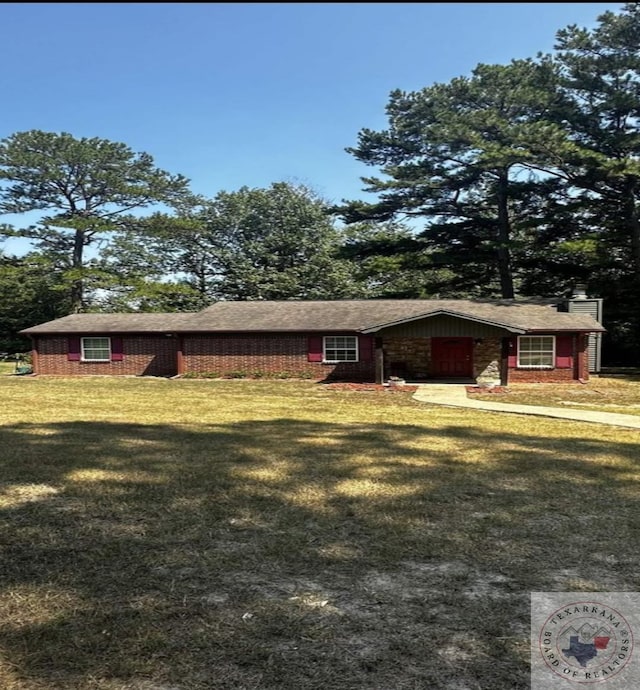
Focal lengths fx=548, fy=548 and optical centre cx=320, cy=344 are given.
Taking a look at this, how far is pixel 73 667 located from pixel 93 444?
6240 millimetres

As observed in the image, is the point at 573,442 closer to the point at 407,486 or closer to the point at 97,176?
the point at 407,486

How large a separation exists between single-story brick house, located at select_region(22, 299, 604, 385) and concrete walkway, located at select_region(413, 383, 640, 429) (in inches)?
118

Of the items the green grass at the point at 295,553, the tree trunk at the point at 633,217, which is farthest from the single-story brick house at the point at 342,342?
the green grass at the point at 295,553

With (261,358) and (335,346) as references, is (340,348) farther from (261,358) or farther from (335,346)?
(261,358)

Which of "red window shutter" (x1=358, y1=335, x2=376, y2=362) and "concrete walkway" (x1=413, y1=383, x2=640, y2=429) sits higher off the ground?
"red window shutter" (x1=358, y1=335, x2=376, y2=362)

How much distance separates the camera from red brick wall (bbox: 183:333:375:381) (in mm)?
23219

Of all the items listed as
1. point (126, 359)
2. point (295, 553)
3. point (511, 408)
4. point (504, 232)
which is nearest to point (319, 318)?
point (126, 359)

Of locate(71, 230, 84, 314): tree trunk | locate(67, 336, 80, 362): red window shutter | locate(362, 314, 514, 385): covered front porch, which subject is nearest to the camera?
locate(362, 314, 514, 385): covered front porch

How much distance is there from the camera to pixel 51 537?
4.87 metres

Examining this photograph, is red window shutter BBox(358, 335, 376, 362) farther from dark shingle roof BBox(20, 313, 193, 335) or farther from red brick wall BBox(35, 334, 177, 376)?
red brick wall BBox(35, 334, 177, 376)

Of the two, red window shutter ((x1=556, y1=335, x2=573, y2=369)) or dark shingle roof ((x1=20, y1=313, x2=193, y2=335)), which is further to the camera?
dark shingle roof ((x1=20, y1=313, x2=193, y2=335))

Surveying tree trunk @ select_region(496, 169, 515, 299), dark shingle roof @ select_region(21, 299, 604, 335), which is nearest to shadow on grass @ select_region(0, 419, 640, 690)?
dark shingle roof @ select_region(21, 299, 604, 335)

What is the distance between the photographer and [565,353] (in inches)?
886

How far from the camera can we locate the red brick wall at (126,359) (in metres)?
25.4
